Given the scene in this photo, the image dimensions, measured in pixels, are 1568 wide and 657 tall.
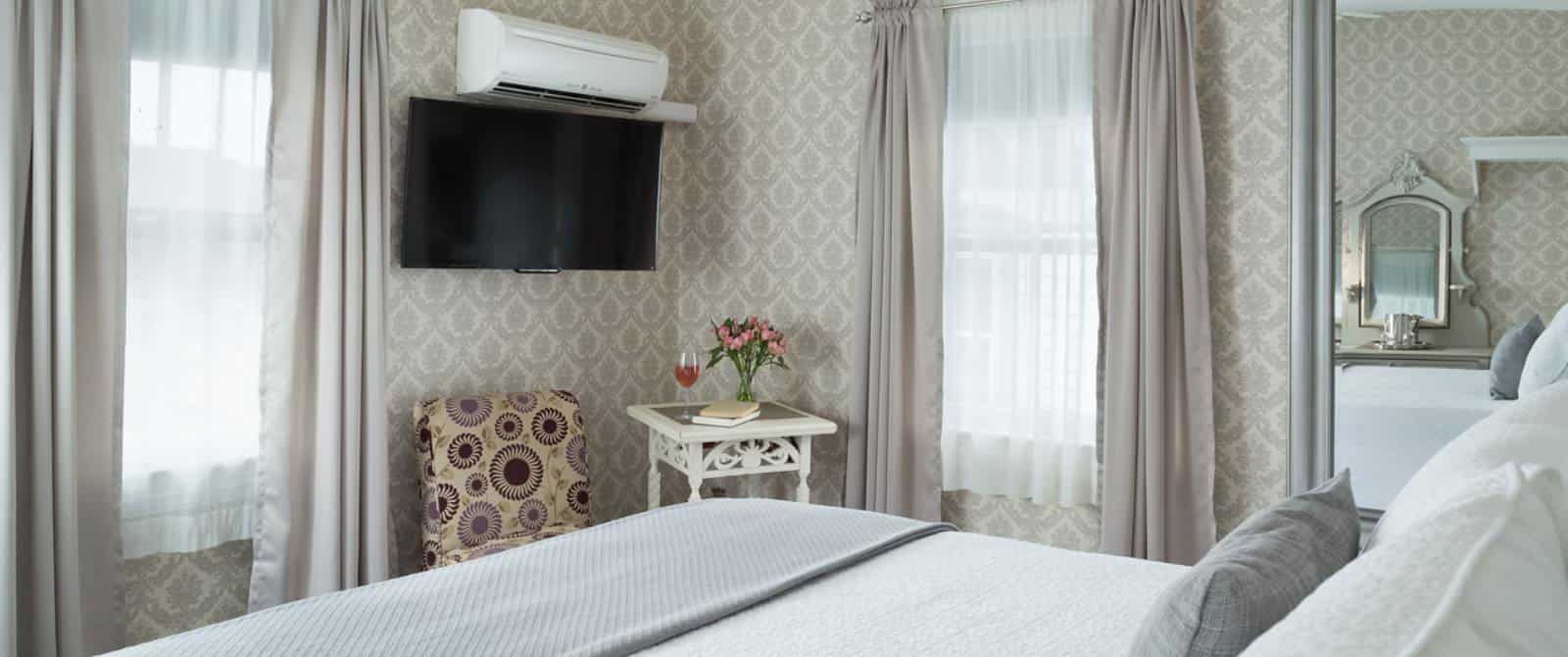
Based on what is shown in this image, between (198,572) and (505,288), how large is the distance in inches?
49.6

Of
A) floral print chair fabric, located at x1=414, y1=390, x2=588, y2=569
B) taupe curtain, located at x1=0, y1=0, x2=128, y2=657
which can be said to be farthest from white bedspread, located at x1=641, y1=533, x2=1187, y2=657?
taupe curtain, located at x1=0, y1=0, x2=128, y2=657

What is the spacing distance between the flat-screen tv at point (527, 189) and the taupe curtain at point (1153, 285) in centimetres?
156

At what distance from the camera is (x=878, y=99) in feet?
11.9

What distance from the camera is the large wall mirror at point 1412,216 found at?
2672 millimetres

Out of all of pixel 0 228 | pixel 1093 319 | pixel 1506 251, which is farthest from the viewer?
pixel 1093 319

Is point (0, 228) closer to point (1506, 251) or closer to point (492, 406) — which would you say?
point (492, 406)

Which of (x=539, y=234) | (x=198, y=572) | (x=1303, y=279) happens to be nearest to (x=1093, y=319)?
(x=1303, y=279)

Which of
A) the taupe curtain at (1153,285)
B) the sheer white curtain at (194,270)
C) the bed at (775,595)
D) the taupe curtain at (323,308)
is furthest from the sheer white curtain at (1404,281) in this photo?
the sheer white curtain at (194,270)

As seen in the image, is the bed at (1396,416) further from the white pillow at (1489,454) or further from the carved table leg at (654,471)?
the carved table leg at (654,471)

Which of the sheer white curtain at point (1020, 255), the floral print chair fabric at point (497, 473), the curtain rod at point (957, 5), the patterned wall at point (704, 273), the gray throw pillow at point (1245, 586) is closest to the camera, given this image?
the gray throw pillow at point (1245, 586)

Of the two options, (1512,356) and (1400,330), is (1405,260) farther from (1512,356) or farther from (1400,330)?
(1512,356)

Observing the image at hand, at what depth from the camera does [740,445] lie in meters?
3.49

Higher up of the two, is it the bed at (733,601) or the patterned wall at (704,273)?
the patterned wall at (704,273)

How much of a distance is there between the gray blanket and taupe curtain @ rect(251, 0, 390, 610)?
4.45ft
